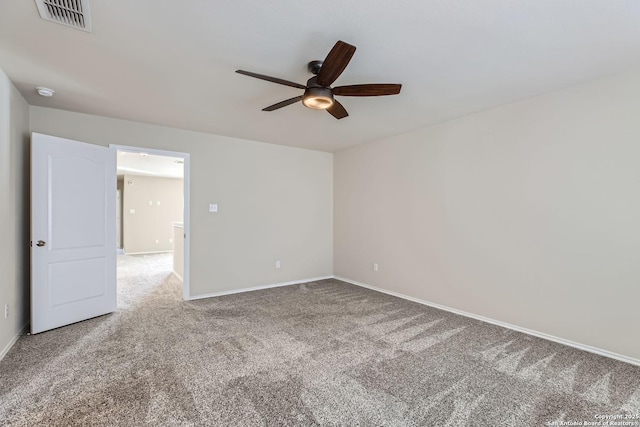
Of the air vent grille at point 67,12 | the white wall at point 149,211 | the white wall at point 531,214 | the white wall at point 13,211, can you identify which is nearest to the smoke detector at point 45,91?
the white wall at point 13,211

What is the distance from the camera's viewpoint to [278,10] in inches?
71.5

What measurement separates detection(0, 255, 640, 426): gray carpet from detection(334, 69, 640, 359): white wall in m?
0.38

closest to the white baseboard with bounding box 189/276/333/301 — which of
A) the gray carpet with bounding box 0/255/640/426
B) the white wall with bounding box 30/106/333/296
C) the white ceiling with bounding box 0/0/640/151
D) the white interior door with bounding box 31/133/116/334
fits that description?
the white wall with bounding box 30/106/333/296

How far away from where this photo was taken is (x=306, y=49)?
2.23 metres

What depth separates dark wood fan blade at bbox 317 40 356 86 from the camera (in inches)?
70.9

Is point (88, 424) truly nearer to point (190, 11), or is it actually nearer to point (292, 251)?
point (190, 11)

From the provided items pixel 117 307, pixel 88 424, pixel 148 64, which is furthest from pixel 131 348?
pixel 148 64

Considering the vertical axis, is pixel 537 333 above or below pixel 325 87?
below

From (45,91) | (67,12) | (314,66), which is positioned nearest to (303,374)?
(314,66)

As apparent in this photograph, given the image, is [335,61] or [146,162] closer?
[335,61]

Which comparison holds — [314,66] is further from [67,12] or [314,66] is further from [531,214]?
[531,214]

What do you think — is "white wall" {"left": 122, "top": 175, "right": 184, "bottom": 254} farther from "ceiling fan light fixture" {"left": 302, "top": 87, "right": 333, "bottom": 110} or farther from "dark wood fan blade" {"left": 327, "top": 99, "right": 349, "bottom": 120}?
"ceiling fan light fixture" {"left": 302, "top": 87, "right": 333, "bottom": 110}

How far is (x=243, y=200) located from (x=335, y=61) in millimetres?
3285

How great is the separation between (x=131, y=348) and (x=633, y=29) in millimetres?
4557
